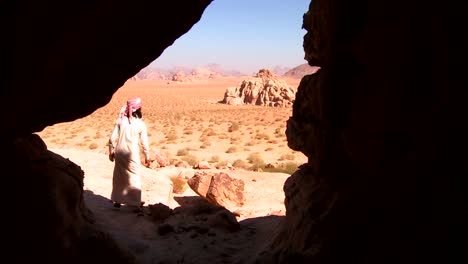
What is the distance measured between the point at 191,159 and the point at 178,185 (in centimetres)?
549

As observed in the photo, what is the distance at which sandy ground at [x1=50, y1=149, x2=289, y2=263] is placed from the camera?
20.6 feet

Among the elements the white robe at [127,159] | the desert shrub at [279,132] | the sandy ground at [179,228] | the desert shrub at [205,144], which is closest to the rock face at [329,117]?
the sandy ground at [179,228]

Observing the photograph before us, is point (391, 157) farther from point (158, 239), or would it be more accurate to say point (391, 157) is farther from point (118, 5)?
point (158, 239)

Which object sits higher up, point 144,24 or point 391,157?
point 144,24

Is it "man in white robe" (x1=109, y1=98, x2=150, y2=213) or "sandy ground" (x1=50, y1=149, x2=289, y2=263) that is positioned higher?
"man in white robe" (x1=109, y1=98, x2=150, y2=213)

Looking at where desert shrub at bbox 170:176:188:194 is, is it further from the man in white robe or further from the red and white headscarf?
the red and white headscarf

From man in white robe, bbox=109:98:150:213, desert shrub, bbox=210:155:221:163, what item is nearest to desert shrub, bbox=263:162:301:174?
desert shrub, bbox=210:155:221:163

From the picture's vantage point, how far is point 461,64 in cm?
338

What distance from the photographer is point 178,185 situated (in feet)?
36.3

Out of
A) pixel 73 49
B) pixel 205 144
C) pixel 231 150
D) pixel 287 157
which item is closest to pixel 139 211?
pixel 73 49

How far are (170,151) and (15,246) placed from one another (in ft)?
49.1

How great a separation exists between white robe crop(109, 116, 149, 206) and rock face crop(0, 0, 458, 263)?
80.0 inches

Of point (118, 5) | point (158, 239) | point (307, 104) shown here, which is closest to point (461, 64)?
point (307, 104)

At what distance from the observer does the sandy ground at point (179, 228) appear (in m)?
6.29
